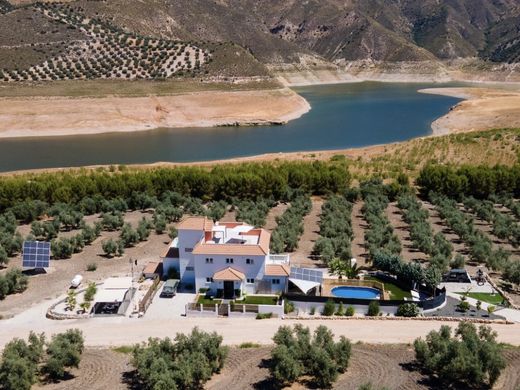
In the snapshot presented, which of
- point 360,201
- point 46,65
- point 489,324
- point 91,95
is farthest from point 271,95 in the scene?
point 489,324

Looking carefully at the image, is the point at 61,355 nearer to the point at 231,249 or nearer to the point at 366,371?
the point at 231,249

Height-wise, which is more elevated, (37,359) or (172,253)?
(172,253)

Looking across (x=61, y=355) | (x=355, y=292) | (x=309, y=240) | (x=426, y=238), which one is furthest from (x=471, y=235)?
(x=61, y=355)

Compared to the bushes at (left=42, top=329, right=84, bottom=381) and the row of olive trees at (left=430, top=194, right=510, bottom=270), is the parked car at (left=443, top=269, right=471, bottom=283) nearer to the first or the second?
the row of olive trees at (left=430, top=194, right=510, bottom=270)

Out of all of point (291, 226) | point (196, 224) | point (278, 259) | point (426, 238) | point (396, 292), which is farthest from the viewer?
point (291, 226)

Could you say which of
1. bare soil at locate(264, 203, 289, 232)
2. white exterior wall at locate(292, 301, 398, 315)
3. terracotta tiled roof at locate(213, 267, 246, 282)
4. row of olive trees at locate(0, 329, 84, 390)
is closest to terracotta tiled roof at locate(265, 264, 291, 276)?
terracotta tiled roof at locate(213, 267, 246, 282)

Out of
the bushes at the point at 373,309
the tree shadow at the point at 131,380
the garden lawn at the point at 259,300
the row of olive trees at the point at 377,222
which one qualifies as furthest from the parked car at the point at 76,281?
the row of olive trees at the point at 377,222
